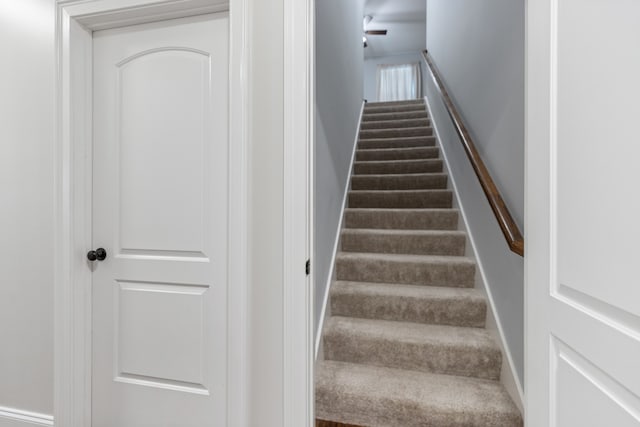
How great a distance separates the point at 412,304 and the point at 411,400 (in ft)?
2.05

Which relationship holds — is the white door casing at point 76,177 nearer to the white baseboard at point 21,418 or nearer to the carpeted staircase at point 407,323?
the white baseboard at point 21,418

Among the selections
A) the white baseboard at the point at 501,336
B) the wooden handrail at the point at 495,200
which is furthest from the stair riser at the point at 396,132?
the white baseboard at the point at 501,336

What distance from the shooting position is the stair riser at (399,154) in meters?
3.50

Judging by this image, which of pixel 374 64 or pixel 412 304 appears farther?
pixel 374 64

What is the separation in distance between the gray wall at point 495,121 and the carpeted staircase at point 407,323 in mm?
201

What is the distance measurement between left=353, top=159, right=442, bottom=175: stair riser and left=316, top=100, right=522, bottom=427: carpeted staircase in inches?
1.4

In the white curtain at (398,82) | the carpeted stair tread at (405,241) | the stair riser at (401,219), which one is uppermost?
the white curtain at (398,82)

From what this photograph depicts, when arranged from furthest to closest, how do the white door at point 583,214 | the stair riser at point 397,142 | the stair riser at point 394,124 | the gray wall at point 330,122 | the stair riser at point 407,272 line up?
the stair riser at point 394,124, the stair riser at point 397,142, the stair riser at point 407,272, the gray wall at point 330,122, the white door at point 583,214

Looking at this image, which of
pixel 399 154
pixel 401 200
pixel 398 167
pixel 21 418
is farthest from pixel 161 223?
pixel 399 154

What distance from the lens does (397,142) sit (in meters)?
3.88

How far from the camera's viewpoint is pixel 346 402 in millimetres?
1528

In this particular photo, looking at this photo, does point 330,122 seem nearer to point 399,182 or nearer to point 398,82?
point 399,182

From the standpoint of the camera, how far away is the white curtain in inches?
276

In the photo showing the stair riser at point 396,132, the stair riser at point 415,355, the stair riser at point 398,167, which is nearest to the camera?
the stair riser at point 415,355
